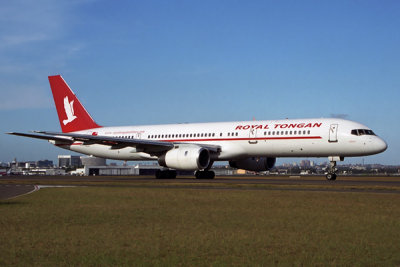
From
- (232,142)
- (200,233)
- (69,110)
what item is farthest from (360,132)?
(69,110)

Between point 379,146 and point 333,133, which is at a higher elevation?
point 333,133

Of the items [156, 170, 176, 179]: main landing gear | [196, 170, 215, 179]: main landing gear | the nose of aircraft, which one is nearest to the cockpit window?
the nose of aircraft

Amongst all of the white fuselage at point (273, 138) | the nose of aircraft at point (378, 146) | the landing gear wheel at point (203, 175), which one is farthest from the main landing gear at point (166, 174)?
the nose of aircraft at point (378, 146)

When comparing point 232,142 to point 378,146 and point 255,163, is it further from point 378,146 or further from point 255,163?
point 378,146

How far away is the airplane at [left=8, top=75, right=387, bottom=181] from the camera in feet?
117

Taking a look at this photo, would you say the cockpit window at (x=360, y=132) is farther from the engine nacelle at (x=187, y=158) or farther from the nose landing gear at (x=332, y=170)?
the engine nacelle at (x=187, y=158)

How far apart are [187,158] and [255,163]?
850 centimetres

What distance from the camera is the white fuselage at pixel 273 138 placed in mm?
Result: 35375

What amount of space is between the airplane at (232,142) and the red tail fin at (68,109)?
1.89 m

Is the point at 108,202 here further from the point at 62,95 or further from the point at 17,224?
the point at 62,95

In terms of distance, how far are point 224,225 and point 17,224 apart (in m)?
4.80

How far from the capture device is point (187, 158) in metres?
37.3

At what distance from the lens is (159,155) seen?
41.4 meters

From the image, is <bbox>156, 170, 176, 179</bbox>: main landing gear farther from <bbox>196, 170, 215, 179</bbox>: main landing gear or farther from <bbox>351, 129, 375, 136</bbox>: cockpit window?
<bbox>351, 129, 375, 136</bbox>: cockpit window
